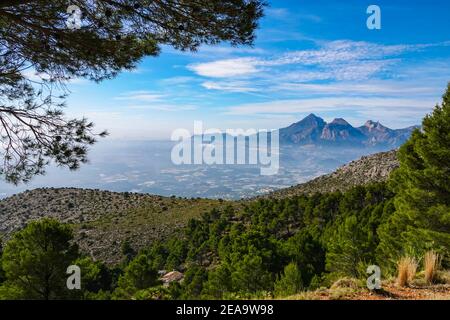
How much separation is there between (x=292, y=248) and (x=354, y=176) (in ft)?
174

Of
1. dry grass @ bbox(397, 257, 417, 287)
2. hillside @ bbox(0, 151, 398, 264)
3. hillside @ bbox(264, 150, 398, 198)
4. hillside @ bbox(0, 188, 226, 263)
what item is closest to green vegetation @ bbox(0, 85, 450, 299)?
dry grass @ bbox(397, 257, 417, 287)

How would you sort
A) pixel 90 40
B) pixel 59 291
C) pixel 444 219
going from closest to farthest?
pixel 90 40 → pixel 444 219 → pixel 59 291

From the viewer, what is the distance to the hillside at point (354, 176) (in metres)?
85.8

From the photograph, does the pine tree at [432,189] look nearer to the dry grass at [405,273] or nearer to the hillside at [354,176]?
the dry grass at [405,273]

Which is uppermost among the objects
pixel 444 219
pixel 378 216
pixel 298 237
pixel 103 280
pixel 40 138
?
pixel 40 138

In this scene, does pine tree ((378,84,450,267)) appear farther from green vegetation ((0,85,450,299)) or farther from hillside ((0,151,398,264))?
hillside ((0,151,398,264))

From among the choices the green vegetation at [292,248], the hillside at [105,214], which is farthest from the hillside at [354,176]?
the hillside at [105,214]

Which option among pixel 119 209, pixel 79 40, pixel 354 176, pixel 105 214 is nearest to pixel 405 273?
pixel 79 40

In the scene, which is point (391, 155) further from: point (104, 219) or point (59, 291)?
point (59, 291)

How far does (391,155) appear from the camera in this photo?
313ft

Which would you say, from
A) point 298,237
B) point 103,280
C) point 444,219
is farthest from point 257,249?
point 444,219

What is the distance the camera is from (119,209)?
94375mm
